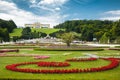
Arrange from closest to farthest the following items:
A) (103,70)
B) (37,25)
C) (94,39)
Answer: (103,70) < (94,39) < (37,25)

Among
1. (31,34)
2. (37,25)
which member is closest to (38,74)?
(31,34)

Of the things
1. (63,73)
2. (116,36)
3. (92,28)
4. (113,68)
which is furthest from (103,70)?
(92,28)

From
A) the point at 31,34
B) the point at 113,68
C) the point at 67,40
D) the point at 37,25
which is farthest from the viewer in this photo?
the point at 37,25

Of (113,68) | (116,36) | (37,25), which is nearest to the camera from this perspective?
(113,68)

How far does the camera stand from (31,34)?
92.5m

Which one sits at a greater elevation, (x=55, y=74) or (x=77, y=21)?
(x=77, y=21)

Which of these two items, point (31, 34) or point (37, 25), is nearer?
point (31, 34)

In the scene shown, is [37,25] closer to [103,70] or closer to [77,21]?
[77,21]

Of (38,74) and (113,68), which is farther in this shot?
(113,68)

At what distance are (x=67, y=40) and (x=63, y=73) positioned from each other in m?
24.0

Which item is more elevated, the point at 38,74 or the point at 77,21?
the point at 77,21

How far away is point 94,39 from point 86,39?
486 cm

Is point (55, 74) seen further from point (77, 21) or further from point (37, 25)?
point (37, 25)

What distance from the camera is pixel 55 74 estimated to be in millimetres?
12008
